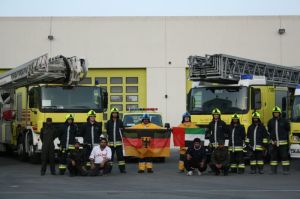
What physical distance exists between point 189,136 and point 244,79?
3.19 m

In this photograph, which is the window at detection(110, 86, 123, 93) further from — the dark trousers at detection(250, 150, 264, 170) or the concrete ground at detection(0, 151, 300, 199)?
the dark trousers at detection(250, 150, 264, 170)

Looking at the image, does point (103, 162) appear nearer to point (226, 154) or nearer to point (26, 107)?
point (226, 154)

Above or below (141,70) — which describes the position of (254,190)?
below

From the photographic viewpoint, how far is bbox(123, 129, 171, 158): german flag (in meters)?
19.4

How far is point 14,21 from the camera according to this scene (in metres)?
35.3

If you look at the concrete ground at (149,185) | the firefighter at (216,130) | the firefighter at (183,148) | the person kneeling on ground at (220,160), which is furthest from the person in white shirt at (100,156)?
the firefighter at (216,130)

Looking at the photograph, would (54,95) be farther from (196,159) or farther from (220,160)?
(220,160)

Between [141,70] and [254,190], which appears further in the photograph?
[141,70]

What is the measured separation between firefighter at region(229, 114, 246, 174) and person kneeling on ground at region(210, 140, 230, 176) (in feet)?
2.26

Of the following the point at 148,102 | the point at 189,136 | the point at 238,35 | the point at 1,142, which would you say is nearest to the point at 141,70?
the point at 148,102

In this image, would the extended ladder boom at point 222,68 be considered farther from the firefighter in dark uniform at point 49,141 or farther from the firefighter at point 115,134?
the firefighter in dark uniform at point 49,141

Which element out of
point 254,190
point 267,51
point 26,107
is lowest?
point 254,190

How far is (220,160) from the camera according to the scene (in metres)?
18.4

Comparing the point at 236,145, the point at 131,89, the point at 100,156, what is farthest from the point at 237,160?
the point at 131,89
